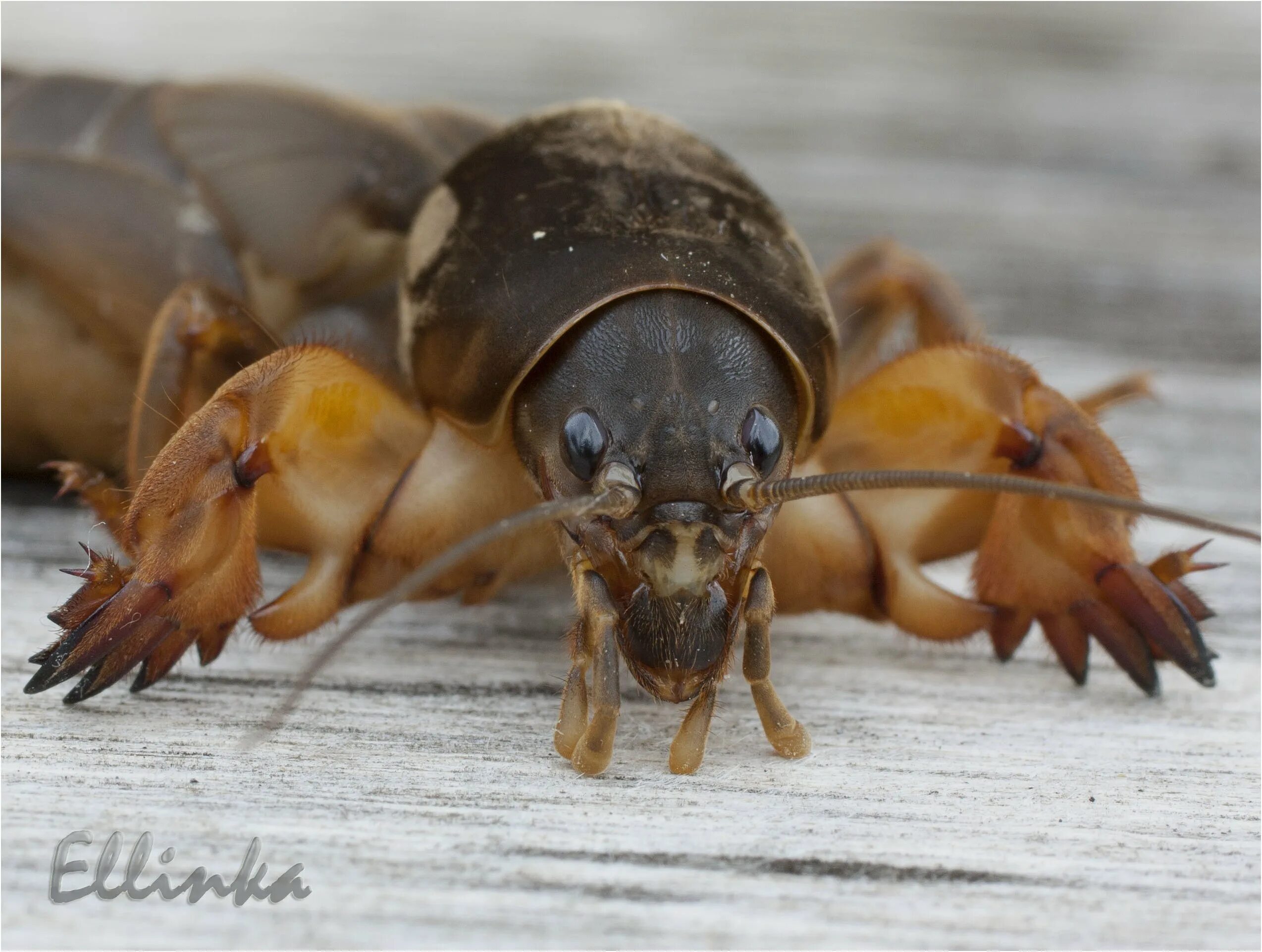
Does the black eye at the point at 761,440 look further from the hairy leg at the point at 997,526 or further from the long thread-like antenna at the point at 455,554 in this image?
the hairy leg at the point at 997,526

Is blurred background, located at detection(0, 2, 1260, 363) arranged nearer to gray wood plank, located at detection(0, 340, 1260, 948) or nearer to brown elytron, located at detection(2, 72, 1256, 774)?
brown elytron, located at detection(2, 72, 1256, 774)

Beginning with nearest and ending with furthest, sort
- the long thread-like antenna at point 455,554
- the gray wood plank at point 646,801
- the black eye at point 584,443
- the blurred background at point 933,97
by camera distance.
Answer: the gray wood plank at point 646,801
the long thread-like antenna at point 455,554
the black eye at point 584,443
the blurred background at point 933,97

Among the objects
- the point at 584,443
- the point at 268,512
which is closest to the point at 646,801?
the point at 584,443

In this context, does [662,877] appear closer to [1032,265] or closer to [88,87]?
[88,87]

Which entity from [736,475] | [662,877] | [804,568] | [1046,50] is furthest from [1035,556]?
[1046,50]

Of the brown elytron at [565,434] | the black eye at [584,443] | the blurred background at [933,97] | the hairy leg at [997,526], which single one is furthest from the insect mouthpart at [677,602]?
the blurred background at [933,97]

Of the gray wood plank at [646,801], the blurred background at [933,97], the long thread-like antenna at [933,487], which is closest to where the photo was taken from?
the gray wood plank at [646,801]

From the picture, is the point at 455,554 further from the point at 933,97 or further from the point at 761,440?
the point at 933,97
